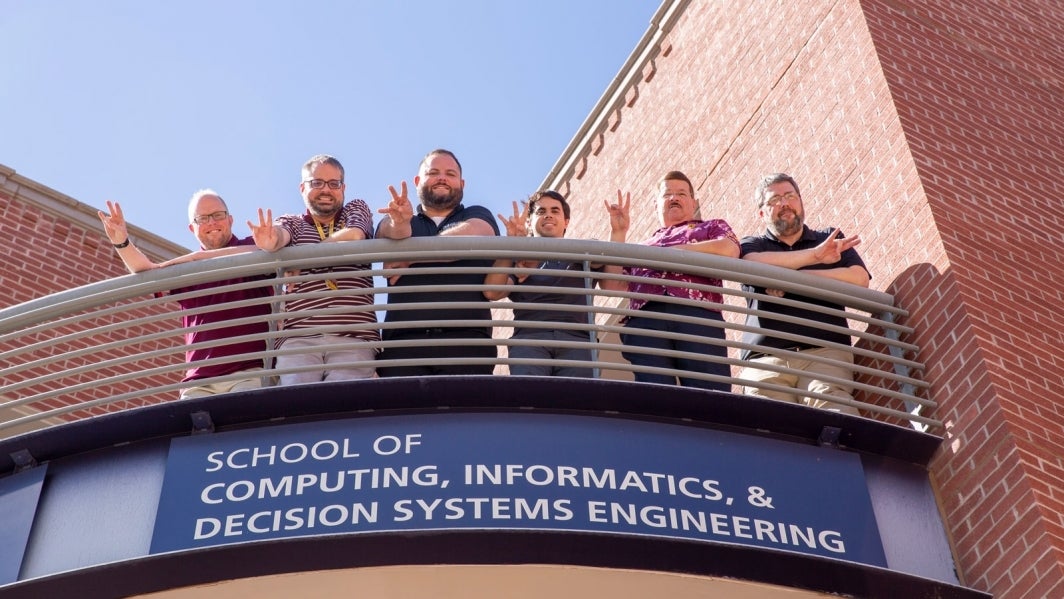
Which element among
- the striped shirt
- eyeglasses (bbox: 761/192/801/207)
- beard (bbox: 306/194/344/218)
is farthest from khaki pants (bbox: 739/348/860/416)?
beard (bbox: 306/194/344/218)

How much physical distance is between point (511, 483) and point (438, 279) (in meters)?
1.97

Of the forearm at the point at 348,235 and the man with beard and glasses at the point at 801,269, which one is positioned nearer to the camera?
the forearm at the point at 348,235

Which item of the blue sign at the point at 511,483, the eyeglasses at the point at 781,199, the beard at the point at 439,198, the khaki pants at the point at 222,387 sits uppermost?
the eyeglasses at the point at 781,199

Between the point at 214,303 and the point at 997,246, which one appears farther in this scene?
the point at 997,246

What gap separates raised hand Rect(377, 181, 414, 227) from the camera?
7.79 meters

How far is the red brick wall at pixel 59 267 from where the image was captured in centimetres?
1193

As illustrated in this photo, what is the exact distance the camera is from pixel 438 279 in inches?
338

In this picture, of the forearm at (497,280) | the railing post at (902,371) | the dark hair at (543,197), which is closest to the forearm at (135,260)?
the forearm at (497,280)

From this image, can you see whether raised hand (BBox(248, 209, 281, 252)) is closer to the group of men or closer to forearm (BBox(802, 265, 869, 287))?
the group of men

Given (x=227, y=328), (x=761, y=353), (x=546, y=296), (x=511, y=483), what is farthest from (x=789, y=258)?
(x=227, y=328)

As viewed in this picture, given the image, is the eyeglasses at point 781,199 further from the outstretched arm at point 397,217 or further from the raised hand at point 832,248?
the outstretched arm at point 397,217

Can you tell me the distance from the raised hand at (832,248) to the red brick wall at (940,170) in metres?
0.58

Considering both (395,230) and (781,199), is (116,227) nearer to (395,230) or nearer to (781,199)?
(395,230)

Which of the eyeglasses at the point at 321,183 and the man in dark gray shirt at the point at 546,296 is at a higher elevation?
the eyeglasses at the point at 321,183
